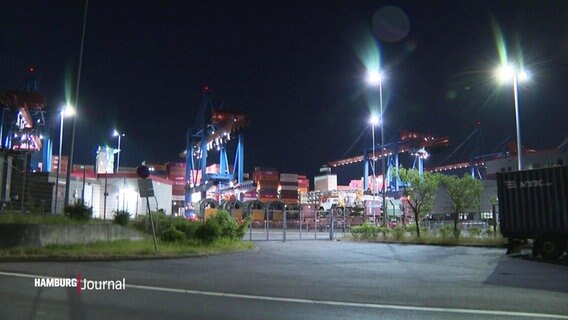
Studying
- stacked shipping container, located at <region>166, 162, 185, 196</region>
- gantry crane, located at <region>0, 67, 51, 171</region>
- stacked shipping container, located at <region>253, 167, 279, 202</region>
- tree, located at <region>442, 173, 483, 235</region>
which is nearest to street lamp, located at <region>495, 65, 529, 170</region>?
tree, located at <region>442, 173, 483, 235</region>

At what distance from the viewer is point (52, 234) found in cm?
1711

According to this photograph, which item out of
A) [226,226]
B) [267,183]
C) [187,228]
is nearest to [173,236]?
[187,228]

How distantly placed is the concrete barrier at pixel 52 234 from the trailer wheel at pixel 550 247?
16.1 metres

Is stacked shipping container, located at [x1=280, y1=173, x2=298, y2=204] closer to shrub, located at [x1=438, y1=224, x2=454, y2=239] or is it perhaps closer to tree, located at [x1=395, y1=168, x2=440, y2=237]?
tree, located at [x1=395, y1=168, x2=440, y2=237]

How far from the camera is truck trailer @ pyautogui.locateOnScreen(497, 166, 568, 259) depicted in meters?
17.4

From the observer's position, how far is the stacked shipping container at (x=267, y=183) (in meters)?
116

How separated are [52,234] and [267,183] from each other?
329 ft

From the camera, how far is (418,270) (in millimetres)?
14078

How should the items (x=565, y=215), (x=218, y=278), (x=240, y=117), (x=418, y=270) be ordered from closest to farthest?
1. (x=218, y=278)
2. (x=418, y=270)
3. (x=565, y=215)
4. (x=240, y=117)

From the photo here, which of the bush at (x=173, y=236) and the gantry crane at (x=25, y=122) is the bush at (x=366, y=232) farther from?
the gantry crane at (x=25, y=122)

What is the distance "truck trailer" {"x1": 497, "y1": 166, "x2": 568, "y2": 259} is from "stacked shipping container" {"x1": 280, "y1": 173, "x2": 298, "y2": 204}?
3924 inches

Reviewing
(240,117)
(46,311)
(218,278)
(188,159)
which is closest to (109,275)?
(218,278)

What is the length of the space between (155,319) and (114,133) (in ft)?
224

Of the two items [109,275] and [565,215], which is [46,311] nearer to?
[109,275]
